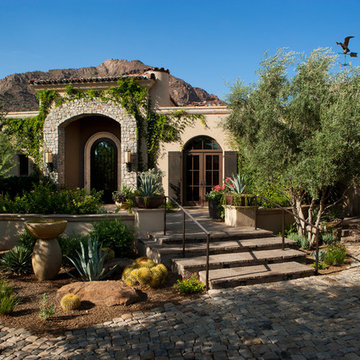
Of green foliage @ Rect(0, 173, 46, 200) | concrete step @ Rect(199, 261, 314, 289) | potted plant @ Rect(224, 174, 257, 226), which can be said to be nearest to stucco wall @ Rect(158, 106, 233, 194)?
potted plant @ Rect(224, 174, 257, 226)

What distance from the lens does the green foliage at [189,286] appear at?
184 inches

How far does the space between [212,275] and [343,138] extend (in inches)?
145

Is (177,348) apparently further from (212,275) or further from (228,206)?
(228,206)

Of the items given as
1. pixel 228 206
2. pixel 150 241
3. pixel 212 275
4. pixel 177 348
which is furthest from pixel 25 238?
pixel 228 206

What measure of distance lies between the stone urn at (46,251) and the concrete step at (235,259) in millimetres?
1940

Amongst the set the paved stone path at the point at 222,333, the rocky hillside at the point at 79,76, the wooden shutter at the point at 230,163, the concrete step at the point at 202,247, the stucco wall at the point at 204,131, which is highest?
the rocky hillside at the point at 79,76

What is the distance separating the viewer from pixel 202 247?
603 cm

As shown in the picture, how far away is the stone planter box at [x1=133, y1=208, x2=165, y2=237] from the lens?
6.81 metres

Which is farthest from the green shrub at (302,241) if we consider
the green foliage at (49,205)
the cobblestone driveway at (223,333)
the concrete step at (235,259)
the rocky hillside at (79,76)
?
the rocky hillside at (79,76)

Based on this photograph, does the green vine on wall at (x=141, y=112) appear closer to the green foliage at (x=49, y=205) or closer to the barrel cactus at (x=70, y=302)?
the green foliage at (x=49, y=205)

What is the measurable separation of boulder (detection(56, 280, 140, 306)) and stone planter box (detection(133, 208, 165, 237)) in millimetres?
2272

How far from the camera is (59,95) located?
12461mm

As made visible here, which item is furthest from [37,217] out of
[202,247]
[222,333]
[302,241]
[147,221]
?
[302,241]

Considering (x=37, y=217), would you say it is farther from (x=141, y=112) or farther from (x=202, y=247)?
(x=141, y=112)
